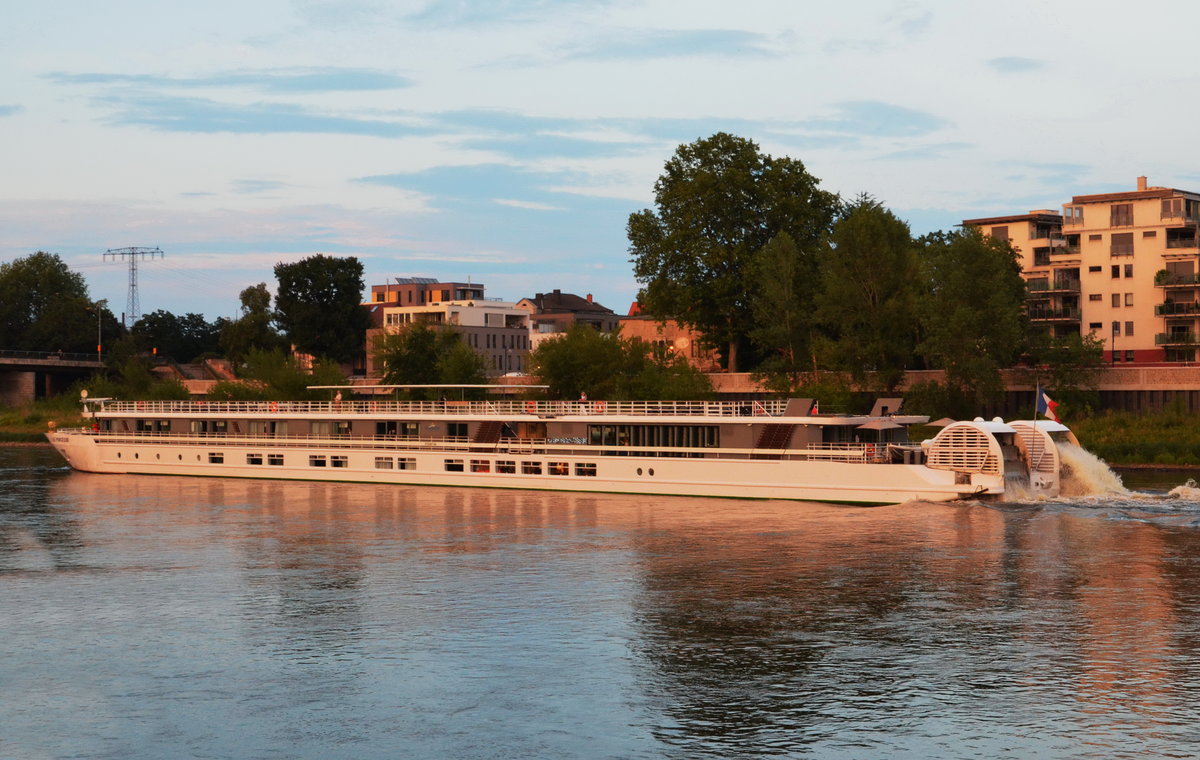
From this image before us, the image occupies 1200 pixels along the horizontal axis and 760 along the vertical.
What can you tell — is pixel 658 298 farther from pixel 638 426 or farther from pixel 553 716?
pixel 553 716

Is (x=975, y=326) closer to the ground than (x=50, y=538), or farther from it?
farther from it

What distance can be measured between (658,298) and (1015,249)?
29588mm

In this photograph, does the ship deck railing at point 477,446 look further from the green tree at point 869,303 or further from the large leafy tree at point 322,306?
the large leafy tree at point 322,306

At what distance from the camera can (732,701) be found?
1103 inches

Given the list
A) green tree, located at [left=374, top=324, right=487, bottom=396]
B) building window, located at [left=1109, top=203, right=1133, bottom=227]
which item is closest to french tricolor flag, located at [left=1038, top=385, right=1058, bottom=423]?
building window, located at [left=1109, top=203, right=1133, bottom=227]

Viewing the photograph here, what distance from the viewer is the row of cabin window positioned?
70.1 m

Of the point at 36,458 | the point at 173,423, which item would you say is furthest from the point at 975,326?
the point at 36,458

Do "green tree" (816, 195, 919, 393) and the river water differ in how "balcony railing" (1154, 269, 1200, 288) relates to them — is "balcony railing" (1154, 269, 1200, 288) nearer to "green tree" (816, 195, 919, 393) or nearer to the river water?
"green tree" (816, 195, 919, 393)

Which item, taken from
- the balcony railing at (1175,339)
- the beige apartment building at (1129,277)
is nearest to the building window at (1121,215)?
the beige apartment building at (1129,277)

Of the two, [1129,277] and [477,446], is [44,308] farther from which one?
[1129,277]

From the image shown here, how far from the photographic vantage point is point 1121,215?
107 metres

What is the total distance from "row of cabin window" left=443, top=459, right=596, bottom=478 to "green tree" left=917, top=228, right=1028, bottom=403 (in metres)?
29.8

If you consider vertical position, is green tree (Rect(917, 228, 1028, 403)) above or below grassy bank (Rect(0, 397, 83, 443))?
above

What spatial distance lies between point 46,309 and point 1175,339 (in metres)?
140
